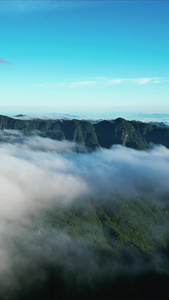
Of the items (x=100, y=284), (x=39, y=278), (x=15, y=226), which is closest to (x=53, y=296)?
(x=39, y=278)

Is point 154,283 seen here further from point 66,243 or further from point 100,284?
point 66,243

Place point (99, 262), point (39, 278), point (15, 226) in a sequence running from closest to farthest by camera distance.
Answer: point (39, 278) → point (99, 262) → point (15, 226)

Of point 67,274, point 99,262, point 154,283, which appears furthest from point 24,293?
point 154,283

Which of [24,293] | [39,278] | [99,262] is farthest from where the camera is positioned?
[99,262]

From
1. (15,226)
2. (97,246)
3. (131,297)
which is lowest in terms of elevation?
(131,297)

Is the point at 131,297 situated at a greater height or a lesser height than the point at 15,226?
lesser

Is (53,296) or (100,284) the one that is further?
(100,284)

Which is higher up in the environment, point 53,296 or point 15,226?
point 15,226

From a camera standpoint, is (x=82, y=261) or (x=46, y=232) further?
(x=46, y=232)

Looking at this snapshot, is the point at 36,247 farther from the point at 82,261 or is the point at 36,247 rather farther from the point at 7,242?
the point at 82,261
